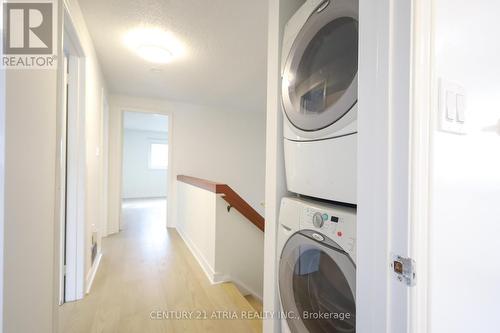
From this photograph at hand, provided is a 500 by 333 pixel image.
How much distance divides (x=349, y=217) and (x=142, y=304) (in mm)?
1706

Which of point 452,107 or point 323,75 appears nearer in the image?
point 452,107

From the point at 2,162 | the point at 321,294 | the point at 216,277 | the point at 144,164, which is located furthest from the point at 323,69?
the point at 144,164

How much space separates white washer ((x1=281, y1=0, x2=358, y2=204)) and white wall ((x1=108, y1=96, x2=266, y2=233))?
3.07 m

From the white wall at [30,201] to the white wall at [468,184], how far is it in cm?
116

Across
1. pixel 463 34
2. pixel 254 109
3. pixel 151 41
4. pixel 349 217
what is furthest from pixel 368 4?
pixel 254 109

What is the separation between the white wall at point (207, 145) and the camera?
Answer: 338 cm

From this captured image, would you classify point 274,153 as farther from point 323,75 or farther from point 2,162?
point 2,162

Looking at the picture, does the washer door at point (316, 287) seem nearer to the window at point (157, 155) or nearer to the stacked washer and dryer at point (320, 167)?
the stacked washer and dryer at point (320, 167)

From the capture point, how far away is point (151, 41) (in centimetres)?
192

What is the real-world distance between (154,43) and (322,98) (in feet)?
5.76

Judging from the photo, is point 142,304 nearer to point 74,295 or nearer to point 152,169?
point 74,295

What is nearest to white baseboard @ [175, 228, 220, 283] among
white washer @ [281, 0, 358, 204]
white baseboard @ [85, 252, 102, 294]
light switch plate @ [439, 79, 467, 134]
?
white baseboard @ [85, 252, 102, 294]

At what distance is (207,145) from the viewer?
4.06m

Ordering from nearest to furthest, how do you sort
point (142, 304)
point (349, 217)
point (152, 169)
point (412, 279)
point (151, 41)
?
point (412, 279) → point (349, 217) → point (142, 304) → point (151, 41) → point (152, 169)
